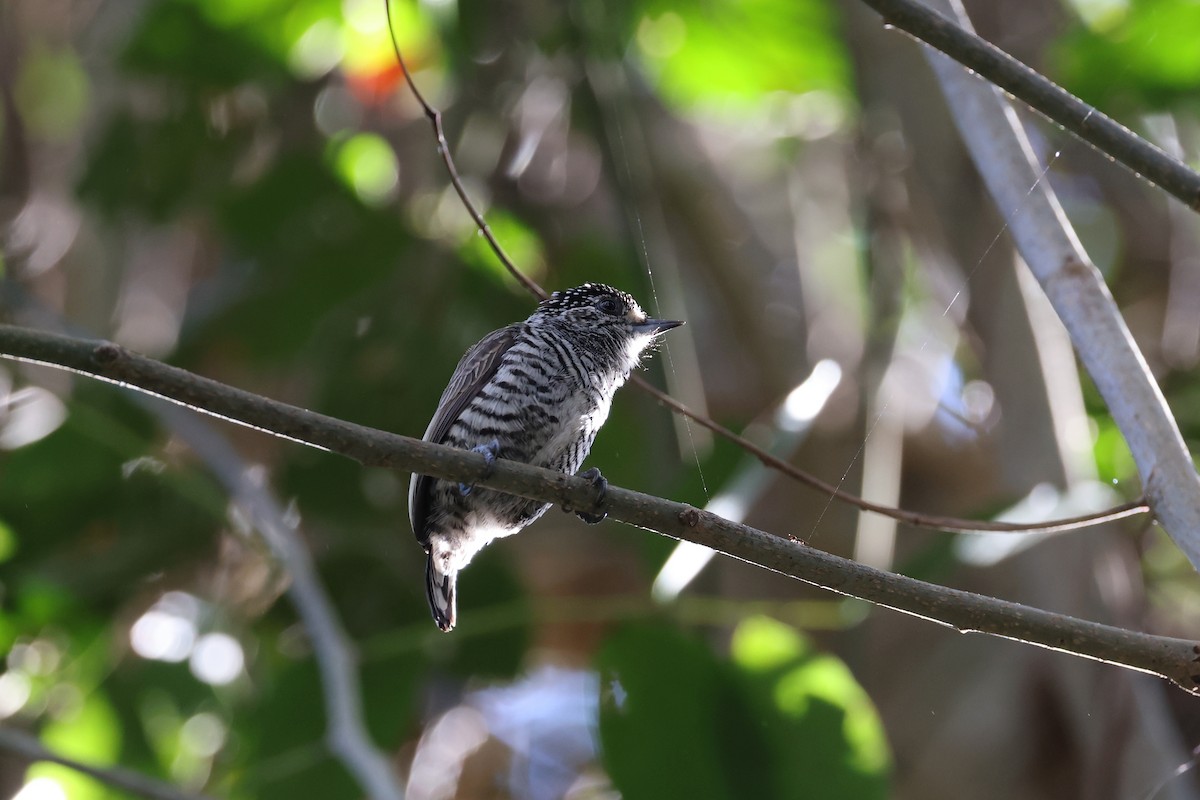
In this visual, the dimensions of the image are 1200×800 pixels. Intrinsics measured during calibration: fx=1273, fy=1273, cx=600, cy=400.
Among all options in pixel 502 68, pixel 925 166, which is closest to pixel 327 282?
pixel 502 68

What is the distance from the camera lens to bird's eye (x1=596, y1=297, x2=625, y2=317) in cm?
294

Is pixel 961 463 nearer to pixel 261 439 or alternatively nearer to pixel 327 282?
pixel 327 282

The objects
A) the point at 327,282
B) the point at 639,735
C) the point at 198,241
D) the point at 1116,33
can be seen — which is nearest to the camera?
the point at 639,735

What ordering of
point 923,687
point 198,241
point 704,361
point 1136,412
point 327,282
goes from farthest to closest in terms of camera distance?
point 198,241
point 704,361
point 327,282
point 923,687
point 1136,412

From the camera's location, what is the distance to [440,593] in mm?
2742

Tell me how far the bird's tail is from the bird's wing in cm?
9

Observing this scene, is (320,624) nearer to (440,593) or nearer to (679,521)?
(440,593)

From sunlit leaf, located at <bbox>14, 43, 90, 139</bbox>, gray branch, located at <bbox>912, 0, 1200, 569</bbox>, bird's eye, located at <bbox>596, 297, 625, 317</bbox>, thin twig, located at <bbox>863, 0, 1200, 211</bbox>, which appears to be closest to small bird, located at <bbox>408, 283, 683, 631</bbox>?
bird's eye, located at <bbox>596, 297, 625, 317</bbox>

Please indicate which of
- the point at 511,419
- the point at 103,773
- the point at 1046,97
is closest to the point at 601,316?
the point at 511,419

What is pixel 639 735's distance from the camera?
3141mm

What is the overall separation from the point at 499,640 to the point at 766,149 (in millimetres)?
3595

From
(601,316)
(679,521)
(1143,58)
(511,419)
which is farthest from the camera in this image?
(1143,58)

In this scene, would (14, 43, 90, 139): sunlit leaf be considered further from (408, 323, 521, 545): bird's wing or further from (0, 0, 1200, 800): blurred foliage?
(408, 323, 521, 545): bird's wing

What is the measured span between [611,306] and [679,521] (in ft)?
4.13
